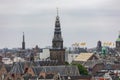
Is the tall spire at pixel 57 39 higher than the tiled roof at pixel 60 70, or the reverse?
the tall spire at pixel 57 39

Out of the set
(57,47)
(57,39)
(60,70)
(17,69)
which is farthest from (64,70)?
(57,47)

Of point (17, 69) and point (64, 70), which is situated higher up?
point (17, 69)

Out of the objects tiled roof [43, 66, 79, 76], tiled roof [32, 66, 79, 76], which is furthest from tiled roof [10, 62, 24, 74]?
tiled roof [43, 66, 79, 76]

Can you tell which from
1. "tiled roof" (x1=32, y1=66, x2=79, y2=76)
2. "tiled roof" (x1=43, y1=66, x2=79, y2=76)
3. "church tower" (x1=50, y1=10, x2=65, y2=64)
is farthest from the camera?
"church tower" (x1=50, y1=10, x2=65, y2=64)

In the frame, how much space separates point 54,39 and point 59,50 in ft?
9.16

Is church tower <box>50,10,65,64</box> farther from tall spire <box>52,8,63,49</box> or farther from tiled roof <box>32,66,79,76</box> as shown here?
tiled roof <box>32,66,79,76</box>

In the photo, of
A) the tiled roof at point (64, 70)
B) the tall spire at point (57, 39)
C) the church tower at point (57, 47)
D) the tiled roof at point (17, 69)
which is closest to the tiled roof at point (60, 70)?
the tiled roof at point (64, 70)

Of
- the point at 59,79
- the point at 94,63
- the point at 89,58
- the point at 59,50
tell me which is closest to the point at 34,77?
the point at 59,79

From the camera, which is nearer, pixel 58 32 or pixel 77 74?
pixel 77 74

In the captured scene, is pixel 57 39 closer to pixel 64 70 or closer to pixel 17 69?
pixel 17 69

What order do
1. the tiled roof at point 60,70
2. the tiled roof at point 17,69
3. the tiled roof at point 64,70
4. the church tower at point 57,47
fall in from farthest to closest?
the church tower at point 57,47, the tiled roof at point 17,69, the tiled roof at point 64,70, the tiled roof at point 60,70

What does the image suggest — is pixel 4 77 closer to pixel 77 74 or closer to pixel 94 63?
pixel 77 74

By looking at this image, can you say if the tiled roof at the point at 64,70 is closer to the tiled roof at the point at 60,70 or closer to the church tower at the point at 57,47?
the tiled roof at the point at 60,70

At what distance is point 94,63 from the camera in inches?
5778
